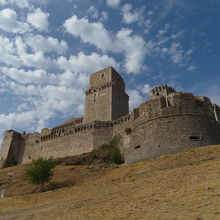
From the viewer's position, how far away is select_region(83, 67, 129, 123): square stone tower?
47625 millimetres

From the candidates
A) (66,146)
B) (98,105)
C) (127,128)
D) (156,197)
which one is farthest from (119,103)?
(156,197)

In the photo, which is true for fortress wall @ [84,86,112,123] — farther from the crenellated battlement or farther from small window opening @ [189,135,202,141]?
small window opening @ [189,135,202,141]

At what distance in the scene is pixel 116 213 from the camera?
9.99m

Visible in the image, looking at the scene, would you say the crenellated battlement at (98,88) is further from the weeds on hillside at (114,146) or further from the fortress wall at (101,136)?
the weeds on hillside at (114,146)

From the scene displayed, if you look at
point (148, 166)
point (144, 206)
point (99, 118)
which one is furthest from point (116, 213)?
point (99, 118)

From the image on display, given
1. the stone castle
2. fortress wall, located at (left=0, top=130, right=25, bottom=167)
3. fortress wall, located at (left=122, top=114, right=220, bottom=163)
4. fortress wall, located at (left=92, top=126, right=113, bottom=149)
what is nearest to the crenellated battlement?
the stone castle

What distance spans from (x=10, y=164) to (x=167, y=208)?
47.8 metres

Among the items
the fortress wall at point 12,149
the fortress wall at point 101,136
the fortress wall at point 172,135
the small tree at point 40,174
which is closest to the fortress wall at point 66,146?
the fortress wall at point 101,136

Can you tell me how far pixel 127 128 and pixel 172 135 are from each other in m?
11.7

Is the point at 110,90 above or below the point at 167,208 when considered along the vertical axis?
above

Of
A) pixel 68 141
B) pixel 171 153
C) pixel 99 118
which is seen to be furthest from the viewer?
pixel 99 118

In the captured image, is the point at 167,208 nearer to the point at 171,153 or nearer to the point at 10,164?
the point at 171,153

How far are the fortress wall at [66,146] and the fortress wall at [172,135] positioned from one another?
50.8ft

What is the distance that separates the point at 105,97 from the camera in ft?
162
